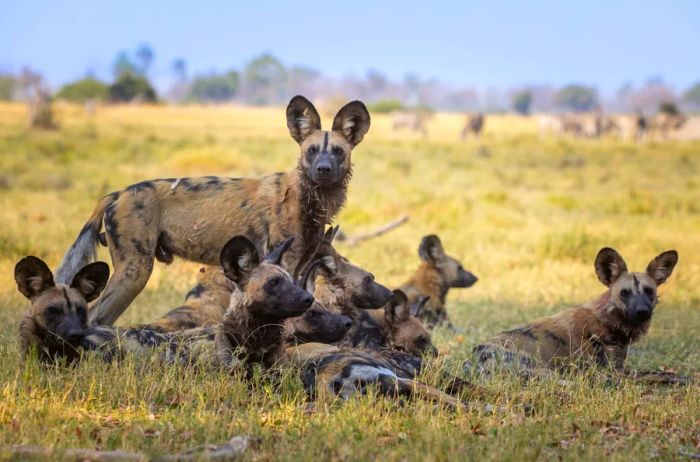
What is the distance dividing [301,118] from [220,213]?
737mm

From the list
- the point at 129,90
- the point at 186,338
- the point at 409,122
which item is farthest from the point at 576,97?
the point at 186,338

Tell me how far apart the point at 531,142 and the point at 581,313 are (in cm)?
2526

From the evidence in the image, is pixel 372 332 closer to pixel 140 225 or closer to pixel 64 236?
pixel 140 225

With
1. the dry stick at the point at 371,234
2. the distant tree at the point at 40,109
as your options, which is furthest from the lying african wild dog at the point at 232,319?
the distant tree at the point at 40,109

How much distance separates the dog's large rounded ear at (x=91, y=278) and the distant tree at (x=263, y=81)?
3964 inches

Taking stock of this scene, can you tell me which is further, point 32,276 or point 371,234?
point 371,234

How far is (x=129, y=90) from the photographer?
5312 cm

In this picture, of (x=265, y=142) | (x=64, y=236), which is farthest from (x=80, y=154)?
(x=64, y=236)

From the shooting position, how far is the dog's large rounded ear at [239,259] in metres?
4.68

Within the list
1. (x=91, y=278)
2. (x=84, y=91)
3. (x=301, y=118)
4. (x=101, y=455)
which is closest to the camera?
(x=101, y=455)

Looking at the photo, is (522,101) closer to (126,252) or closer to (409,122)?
(409,122)

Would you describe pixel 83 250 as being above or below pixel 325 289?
above

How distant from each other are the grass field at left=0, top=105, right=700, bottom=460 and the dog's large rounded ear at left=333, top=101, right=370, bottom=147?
144 cm

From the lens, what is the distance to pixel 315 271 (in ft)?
19.2
